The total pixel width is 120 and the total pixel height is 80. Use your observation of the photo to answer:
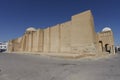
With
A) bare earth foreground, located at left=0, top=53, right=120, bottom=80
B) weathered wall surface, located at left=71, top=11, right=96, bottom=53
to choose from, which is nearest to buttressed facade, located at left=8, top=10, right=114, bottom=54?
weathered wall surface, located at left=71, top=11, right=96, bottom=53

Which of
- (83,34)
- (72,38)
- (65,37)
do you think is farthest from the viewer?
(65,37)

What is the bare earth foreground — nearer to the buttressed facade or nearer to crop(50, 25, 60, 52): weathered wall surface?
the buttressed facade

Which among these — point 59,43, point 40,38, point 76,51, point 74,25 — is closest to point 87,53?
point 76,51

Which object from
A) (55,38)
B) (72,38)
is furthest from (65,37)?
(55,38)

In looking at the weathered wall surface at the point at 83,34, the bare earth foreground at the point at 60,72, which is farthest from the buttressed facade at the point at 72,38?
the bare earth foreground at the point at 60,72

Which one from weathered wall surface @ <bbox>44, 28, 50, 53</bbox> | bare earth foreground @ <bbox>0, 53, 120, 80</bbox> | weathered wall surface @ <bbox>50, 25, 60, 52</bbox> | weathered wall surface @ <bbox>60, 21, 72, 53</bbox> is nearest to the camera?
bare earth foreground @ <bbox>0, 53, 120, 80</bbox>

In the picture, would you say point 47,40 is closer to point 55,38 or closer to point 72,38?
point 55,38

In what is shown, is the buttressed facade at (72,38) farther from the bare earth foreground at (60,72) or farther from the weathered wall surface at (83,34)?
the bare earth foreground at (60,72)

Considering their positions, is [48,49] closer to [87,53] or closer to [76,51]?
[76,51]

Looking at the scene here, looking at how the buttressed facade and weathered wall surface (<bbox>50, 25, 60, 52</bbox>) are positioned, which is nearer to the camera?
the buttressed facade

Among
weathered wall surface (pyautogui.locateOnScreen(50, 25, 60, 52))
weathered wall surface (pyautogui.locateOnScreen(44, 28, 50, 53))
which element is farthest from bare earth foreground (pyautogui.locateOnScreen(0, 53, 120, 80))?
weathered wall surface (pyautogui.locateOnScreen(44, 28, 50, 53))

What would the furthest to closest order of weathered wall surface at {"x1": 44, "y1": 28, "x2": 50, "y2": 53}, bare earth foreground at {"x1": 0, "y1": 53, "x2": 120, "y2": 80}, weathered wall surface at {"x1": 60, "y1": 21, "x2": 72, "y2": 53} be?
weathered wall surface at {"x1": 44, "y1": 28, "x2": 50, "y2": 53}, weathered wall surface at {"x1": 60, "y1": 21, "x2": 72, "y2": 53}, bare earth foreground at {"x1": 0, "y1": 53, "x2": 120, "y2": 80}

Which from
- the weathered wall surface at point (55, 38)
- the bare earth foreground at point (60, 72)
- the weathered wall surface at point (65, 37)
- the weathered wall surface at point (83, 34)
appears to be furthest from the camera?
the weathered wall surface at point (55, 38)

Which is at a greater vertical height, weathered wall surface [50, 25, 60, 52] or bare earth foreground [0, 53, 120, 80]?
weathered wall surface [50, 25, 60, 52]
